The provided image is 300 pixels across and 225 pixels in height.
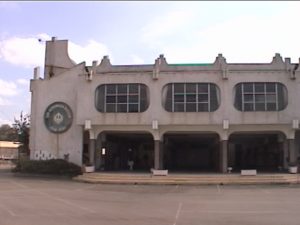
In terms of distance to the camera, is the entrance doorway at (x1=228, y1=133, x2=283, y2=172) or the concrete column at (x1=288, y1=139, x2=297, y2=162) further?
the entrance doorway at (x1=228, y1=133, x2=283, y2=172)

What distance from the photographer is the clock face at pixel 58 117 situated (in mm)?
43094

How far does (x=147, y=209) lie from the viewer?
60.4 feet

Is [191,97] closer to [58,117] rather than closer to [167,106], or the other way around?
[167,106]

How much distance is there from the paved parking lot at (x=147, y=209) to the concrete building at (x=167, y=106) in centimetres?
1319

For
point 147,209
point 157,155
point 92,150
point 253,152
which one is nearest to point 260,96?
point 157,155

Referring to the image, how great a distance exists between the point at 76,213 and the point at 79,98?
24.1 m

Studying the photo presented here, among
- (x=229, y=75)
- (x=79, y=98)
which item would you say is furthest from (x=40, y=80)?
(x=229, y=75)

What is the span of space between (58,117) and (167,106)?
35.2 ft

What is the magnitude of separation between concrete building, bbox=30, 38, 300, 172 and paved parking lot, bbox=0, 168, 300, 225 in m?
13.2

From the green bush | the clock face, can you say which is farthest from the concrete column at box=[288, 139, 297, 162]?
the clock face

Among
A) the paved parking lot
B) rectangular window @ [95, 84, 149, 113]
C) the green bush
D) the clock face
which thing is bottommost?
the paved parking lot

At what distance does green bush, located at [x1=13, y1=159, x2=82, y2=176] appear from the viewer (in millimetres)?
40000

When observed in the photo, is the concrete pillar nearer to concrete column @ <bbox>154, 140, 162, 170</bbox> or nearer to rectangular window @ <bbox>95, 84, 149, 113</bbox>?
concrete column @ <bbox>154, 140, 162, 170</bbox>

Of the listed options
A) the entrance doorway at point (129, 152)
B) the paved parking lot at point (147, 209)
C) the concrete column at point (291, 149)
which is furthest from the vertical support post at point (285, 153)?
the paved parking lot at point (147, 209)
